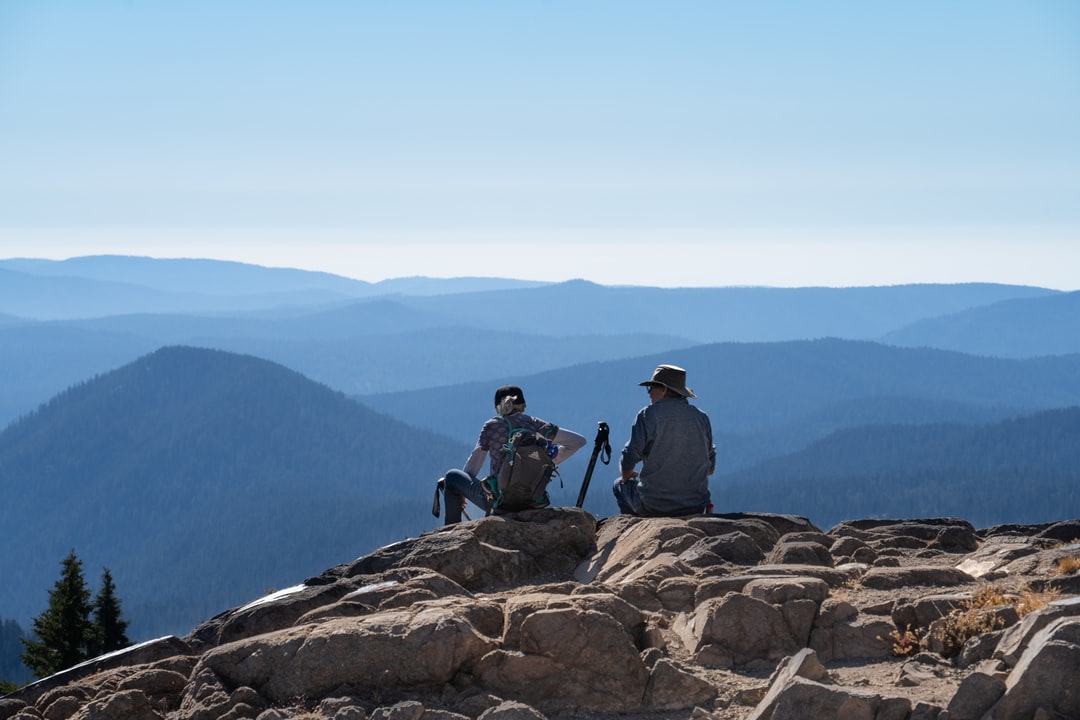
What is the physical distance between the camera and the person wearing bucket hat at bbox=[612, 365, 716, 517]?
43.7 ft

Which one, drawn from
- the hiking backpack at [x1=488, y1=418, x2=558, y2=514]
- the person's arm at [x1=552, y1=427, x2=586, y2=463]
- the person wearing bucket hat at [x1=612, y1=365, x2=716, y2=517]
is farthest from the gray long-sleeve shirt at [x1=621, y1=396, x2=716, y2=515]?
the hiking backpack at [x1=488, y1=418, x2=558, y2=514]

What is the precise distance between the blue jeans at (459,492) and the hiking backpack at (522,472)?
1.78ft

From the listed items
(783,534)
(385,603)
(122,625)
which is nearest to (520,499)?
(783,534)

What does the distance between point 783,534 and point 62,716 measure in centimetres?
808

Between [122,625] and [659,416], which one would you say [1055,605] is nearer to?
[659,416]

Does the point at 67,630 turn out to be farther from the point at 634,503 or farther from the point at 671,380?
the point at 671,380

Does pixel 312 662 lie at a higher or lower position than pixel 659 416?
lower

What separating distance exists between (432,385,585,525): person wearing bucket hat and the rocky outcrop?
3.30 meters

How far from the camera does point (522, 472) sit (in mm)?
13219

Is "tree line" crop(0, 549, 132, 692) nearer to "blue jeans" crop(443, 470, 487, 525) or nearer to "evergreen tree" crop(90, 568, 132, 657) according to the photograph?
"evergreen tree" crop(90, 568, 132, 657)

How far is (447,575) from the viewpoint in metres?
11.0

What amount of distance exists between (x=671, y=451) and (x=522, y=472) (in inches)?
76.0

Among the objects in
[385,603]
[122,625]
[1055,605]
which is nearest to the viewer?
[1055,605]

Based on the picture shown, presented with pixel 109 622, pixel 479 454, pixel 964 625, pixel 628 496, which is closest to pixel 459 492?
pixel 479 454
